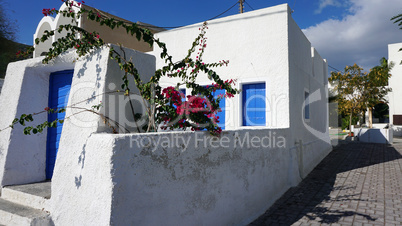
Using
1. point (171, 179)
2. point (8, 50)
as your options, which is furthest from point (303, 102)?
point (8, 50)

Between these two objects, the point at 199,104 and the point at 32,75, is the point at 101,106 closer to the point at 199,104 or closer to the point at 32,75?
the point at 199,104

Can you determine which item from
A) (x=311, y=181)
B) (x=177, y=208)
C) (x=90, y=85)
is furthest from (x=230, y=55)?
(x=177, y=208)

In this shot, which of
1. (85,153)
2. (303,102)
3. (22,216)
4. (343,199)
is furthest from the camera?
(303,102)

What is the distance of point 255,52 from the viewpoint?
306 inches

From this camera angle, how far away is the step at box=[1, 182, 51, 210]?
3.73 m

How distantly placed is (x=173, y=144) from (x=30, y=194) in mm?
2378

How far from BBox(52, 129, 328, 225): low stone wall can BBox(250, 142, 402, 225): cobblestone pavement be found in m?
0.74

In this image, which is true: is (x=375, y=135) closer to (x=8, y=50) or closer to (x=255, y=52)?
(x=255, y=52)

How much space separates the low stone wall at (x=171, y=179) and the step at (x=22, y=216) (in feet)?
0.69

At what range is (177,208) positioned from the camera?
324 cm

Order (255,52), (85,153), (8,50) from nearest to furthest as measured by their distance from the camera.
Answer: (85,153) → (255,52) → (8,50)

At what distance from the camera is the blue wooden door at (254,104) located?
768cm

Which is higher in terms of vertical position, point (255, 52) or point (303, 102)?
point (255, 52)

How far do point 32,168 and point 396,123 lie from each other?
2962cm
